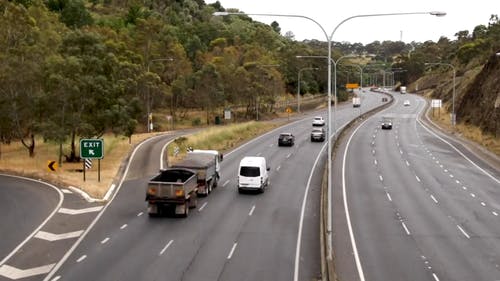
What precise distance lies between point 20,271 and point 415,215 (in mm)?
20040

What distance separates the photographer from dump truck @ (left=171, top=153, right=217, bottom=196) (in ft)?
113

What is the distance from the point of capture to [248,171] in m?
36.3

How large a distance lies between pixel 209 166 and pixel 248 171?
2418 millimetres

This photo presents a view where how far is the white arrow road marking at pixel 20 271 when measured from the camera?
68.0ft

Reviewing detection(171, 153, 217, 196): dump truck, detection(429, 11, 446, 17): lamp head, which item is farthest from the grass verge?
detection(429, 11, 446, 17): lamp head

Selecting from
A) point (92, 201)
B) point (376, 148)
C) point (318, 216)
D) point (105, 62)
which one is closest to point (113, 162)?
point (105, 62)

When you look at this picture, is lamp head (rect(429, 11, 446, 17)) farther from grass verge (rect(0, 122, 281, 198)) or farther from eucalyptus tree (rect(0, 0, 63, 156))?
eucalyptus tree (rect(0, 0, 63, 156))

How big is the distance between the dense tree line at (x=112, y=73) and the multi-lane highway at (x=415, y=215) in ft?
69.7

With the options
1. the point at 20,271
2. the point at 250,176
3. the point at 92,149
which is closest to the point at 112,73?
the point at 92,149

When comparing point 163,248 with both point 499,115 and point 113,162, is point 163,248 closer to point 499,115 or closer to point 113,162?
point 113,162

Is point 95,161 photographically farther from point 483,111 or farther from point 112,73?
point 483,111

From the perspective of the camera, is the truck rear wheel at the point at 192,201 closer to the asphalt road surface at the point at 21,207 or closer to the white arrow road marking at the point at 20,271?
the asphalt road surface at the point at 21,207

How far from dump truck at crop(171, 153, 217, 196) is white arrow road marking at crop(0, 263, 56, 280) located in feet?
44.5

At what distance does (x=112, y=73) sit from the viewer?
5172cm
